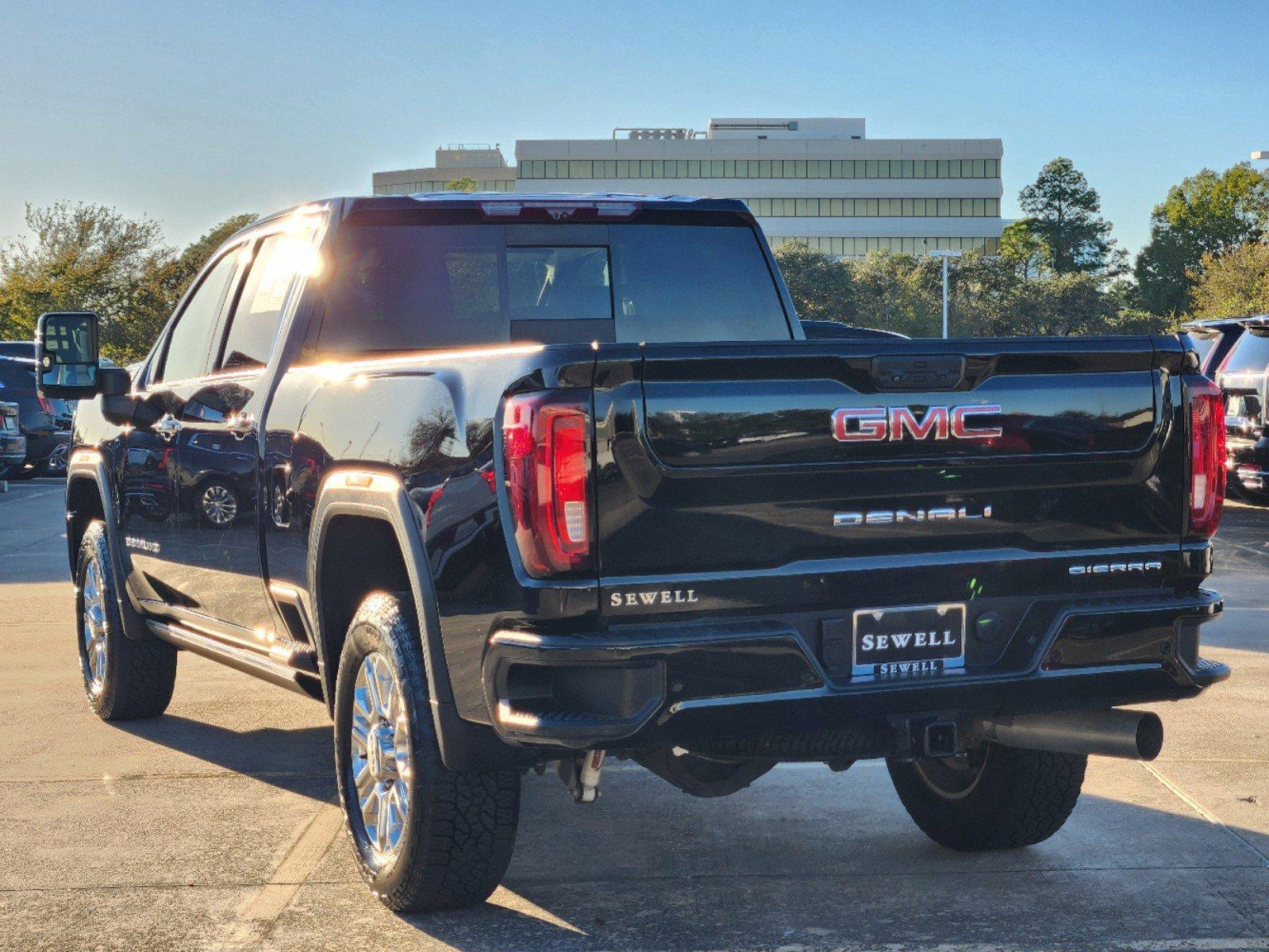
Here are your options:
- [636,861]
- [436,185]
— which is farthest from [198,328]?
[436,185]

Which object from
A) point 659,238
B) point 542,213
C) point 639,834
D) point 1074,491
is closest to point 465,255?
point 542,213

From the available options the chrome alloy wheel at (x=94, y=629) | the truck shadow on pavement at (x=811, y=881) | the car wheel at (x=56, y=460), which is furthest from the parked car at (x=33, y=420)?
the truck shadow on pavement at (x=811, y=881)

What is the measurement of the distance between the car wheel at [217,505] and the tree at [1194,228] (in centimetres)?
10293

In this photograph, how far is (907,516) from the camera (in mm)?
4020

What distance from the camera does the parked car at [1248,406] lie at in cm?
1495

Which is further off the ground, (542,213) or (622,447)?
(542,213)

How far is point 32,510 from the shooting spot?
2006cm

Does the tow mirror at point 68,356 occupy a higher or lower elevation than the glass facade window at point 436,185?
lower

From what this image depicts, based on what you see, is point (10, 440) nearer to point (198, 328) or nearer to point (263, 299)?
point (198, 328)

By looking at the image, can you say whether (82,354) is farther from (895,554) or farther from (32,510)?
(32,510)

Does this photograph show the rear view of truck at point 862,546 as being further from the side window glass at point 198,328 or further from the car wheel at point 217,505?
the side window glass at point 198,328

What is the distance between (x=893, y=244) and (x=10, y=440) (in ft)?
354

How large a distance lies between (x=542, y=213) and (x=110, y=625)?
2.76m

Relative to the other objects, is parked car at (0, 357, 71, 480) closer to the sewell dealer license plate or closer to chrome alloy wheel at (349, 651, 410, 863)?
chrome alloy wheel at (349, 651, 410, 863)
